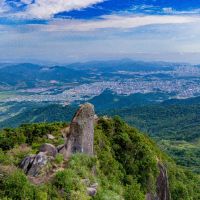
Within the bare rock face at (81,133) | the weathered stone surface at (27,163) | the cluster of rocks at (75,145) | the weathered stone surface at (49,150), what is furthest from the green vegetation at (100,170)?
the bare rock face at (81,133)

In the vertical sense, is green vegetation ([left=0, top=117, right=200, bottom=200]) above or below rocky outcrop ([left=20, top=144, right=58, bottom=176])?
below

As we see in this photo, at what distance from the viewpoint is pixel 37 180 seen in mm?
24031

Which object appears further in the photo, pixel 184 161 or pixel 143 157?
pixel 184 161

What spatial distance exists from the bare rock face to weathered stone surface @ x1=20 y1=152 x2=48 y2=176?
4244mm

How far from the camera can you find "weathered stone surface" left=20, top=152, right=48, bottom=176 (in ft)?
81.1

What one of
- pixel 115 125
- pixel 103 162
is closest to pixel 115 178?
pixel 103 162

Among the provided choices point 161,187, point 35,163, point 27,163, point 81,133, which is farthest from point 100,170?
point 161,187

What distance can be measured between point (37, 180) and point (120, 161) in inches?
737

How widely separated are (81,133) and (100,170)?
411 centimetres

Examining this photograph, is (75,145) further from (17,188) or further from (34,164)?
(17,188)

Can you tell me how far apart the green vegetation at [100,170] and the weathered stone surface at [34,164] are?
0.79m

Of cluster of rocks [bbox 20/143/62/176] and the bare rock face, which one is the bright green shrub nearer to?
cluster of rocks [bbox 20/143/62/176]

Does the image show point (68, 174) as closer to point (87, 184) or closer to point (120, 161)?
point (87, 184)

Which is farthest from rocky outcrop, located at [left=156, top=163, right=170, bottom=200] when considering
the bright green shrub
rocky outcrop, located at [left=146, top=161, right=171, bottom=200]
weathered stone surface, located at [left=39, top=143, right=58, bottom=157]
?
the bright green shrub
